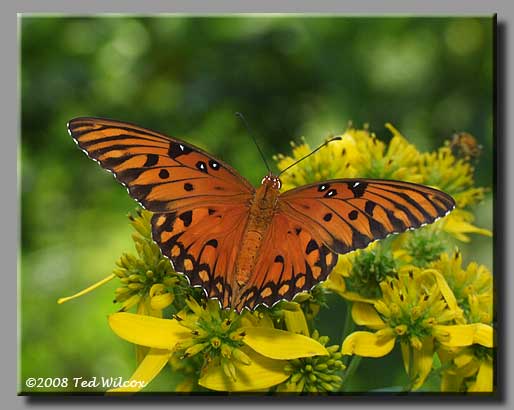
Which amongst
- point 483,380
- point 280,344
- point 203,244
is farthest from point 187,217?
point 483,380

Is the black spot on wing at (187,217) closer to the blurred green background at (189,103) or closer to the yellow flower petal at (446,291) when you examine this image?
the blurred green background at (189,103)

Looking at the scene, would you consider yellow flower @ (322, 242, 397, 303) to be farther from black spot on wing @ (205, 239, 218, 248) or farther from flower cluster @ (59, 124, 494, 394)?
black spot on wing @ (205, 239, 218, 248)

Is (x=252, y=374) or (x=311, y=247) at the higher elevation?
(x=311, y=247)

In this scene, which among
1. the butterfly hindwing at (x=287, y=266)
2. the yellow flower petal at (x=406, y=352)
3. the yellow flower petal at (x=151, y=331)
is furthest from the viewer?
the yellow flower petal at (x=406, y=352)

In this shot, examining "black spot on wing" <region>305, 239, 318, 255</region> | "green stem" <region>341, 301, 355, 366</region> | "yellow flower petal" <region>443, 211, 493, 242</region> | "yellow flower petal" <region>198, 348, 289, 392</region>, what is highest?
"yellow flower petal" <region>443, 211, 493, 242</region>

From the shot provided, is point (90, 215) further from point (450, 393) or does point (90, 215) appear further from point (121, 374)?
point (450, 393)

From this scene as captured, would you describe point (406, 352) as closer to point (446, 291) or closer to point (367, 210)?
point (446, 291)

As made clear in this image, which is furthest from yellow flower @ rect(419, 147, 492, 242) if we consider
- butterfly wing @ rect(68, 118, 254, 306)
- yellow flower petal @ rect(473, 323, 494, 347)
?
butterfly wing @ rect(68, 118, 254, 306)

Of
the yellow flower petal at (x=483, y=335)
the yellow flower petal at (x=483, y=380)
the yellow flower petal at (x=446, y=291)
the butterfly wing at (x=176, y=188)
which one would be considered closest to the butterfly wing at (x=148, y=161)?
the butterfly wing at (x=176, y=188)
